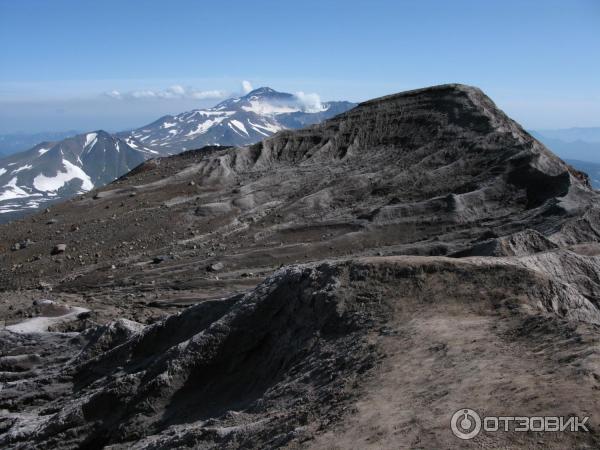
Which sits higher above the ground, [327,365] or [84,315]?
[327,365]

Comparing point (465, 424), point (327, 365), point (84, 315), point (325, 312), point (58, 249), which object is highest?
point (325, 312)

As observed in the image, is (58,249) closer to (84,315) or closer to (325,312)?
(84,315)

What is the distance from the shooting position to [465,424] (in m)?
A: 9.33

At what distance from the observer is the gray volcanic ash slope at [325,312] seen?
36.2 feet

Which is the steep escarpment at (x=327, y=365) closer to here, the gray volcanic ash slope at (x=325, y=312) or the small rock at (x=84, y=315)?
the gray volcanic ash slope at (x=325, y=312)

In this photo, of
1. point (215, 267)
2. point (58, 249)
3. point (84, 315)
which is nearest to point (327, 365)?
point (84, 315)

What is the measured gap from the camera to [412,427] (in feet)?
31.8

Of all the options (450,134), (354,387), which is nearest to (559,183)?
(450,134)

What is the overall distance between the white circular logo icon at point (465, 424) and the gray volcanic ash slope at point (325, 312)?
0.19 m

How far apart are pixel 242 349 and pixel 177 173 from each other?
40.3 meters

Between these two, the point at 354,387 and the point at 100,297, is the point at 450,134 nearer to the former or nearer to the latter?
the point at 100,297

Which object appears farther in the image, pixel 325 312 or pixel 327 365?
pixel 325 312

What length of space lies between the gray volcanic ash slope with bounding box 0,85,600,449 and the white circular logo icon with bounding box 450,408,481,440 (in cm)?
19

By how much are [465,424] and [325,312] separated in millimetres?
6818
